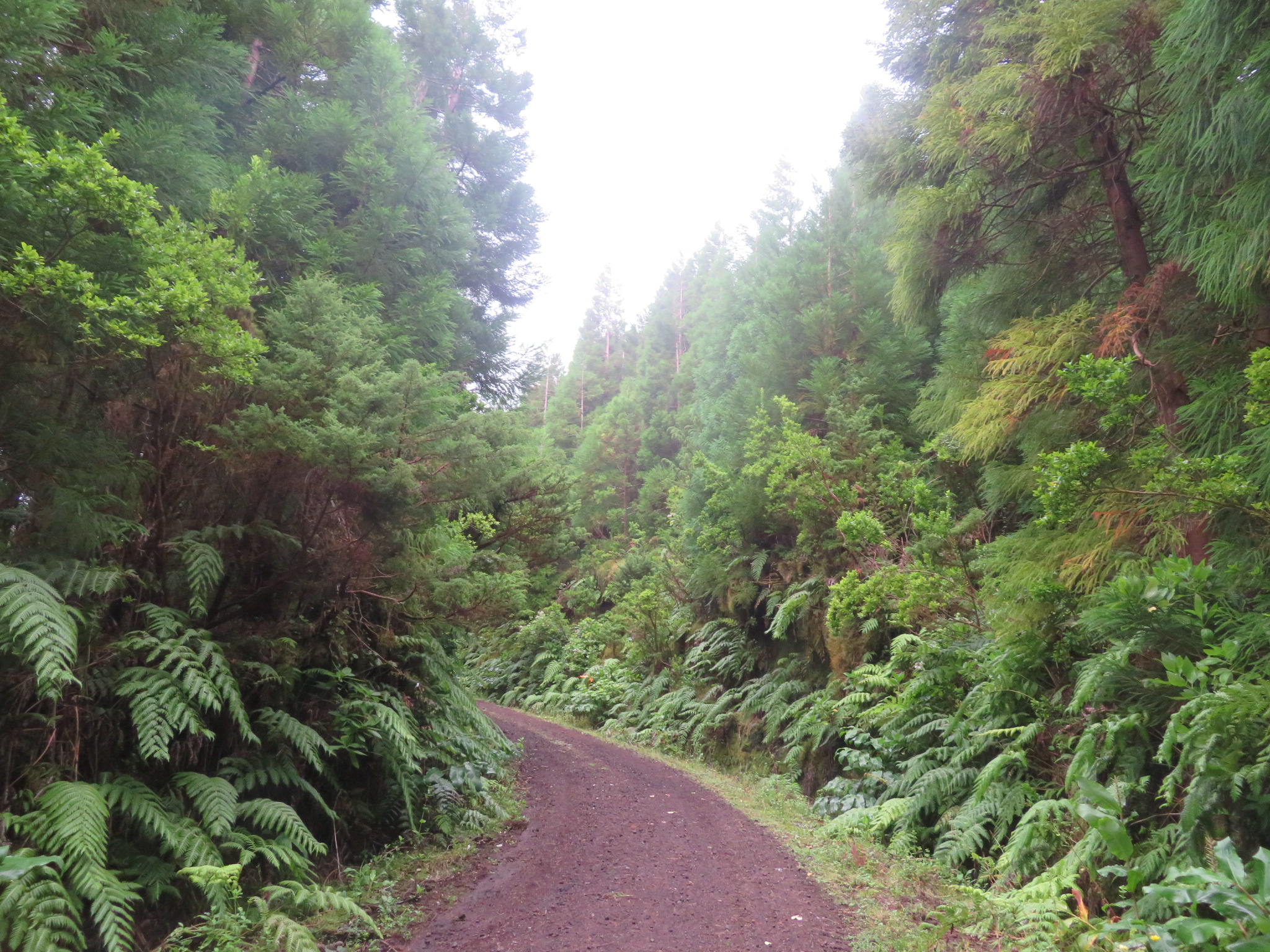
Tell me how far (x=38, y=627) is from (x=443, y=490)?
103 inches

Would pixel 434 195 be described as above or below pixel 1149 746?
above

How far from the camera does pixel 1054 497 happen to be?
176 inches

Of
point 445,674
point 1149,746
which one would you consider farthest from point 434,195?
point 1149,746

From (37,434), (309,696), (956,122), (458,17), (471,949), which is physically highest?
(458,17)

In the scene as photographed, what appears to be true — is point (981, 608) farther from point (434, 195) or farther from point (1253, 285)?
point (434, 195)

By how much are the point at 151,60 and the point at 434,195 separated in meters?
4.16

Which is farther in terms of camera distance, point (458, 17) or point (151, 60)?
point (458, 17)

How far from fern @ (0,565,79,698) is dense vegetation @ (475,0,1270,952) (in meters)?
4.56

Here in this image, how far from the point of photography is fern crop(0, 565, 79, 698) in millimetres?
2971

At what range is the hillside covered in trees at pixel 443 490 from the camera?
3527 mm

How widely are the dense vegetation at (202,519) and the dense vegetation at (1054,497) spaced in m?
4.31

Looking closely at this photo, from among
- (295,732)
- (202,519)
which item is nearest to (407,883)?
(295,732)

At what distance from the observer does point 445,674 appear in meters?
7.19

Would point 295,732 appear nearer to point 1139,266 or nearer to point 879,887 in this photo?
point 879,887
